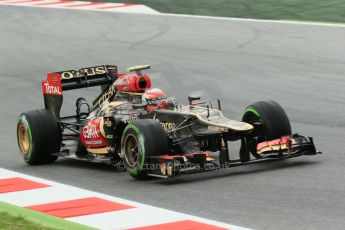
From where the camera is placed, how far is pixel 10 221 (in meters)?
9.11

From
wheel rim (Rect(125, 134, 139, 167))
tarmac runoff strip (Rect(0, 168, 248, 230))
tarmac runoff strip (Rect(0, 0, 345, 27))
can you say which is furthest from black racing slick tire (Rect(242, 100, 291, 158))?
tarmac runoff strip (Rect(0, 0, 345, 27))

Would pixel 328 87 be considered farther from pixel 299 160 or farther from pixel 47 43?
pixel 47 43

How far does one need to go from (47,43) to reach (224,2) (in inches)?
199

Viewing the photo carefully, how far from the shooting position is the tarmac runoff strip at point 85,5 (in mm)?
28136

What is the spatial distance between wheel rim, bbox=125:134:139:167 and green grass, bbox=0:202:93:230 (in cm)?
192

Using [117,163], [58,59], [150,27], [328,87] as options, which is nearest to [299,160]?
[117,163]

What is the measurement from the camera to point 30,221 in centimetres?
916

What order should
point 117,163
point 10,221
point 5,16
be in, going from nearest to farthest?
1. point 10,221
2. point 117,163
3. point 5,16

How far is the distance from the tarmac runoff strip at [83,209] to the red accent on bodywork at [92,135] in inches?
39.4

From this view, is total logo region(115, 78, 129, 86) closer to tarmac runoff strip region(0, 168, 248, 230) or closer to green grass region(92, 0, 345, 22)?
tarmac runoff strip region(0, 168, 248, 230)

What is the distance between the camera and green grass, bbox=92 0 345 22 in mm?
24547

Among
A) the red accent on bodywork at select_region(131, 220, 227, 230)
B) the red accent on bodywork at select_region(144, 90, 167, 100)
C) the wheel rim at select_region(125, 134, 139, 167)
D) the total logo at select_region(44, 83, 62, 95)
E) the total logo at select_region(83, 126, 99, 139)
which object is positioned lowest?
the red accent on bodywork at select_region(131, 220, 227, 230)

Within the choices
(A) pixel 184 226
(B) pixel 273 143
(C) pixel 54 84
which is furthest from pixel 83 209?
(C) pixel 54 84

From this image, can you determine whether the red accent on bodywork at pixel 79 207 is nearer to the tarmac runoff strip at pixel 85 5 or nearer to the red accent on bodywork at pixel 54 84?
the red accent on bodywork at pixel 54 84
